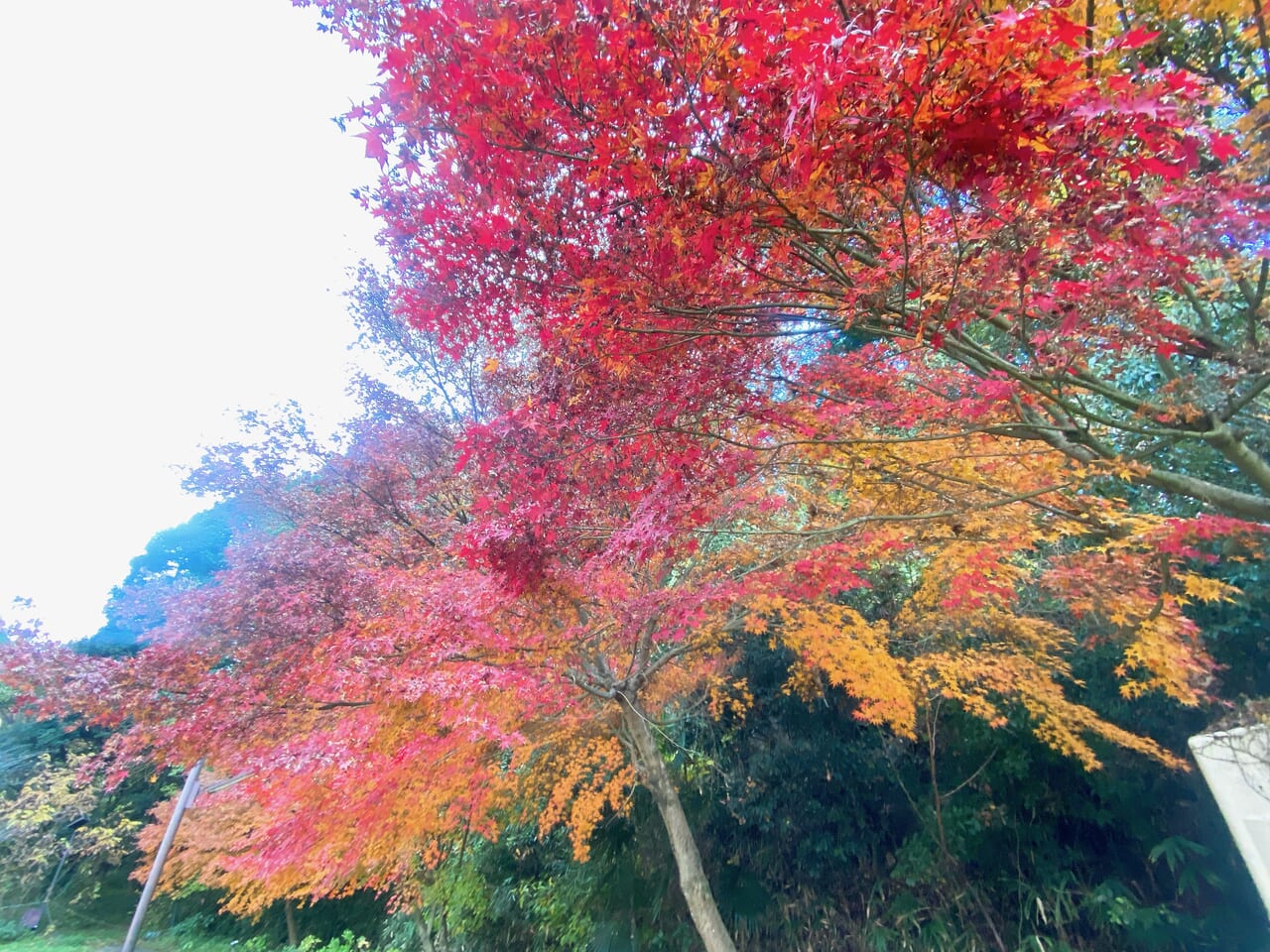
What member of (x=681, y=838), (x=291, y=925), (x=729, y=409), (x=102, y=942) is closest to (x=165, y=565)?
(x=102, y=942)

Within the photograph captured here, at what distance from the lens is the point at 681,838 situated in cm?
511

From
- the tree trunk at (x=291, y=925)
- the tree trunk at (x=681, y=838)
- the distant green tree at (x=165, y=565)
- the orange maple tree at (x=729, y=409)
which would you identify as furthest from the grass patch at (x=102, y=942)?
the tree trunk at (x=681, y=838)

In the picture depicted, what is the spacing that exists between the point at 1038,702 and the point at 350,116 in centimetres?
652

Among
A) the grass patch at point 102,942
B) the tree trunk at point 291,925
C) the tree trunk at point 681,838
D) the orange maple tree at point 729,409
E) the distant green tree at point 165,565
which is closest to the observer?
the orange maple tree at point 729,409

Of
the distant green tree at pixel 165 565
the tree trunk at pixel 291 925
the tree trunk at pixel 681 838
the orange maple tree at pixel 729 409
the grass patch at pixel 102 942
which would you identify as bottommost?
the grass patch at pixel 102 942

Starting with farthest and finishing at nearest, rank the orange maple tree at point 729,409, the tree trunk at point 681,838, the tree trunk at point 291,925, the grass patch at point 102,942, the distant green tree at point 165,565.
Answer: the distant green tree at point 165,565 → the grass patch at point 102,942 → the tree trunk at point 291,925 → the tree trunk at point 681,838 → the orange maple tree at point 729,409

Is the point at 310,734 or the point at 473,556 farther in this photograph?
the point at 310,734

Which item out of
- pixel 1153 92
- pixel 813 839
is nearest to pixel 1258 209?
pixel 1153 92

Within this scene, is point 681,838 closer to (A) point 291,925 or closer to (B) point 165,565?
(A) point 291,925

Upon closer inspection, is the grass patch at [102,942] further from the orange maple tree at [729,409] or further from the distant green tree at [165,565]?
the orange maple tree at [729,409]

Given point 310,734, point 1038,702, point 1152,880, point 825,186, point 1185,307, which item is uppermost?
point 1185,307

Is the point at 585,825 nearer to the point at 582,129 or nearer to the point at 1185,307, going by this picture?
the point at 582,129

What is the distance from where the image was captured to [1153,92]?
4.05ft

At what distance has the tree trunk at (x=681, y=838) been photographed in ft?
15.7
